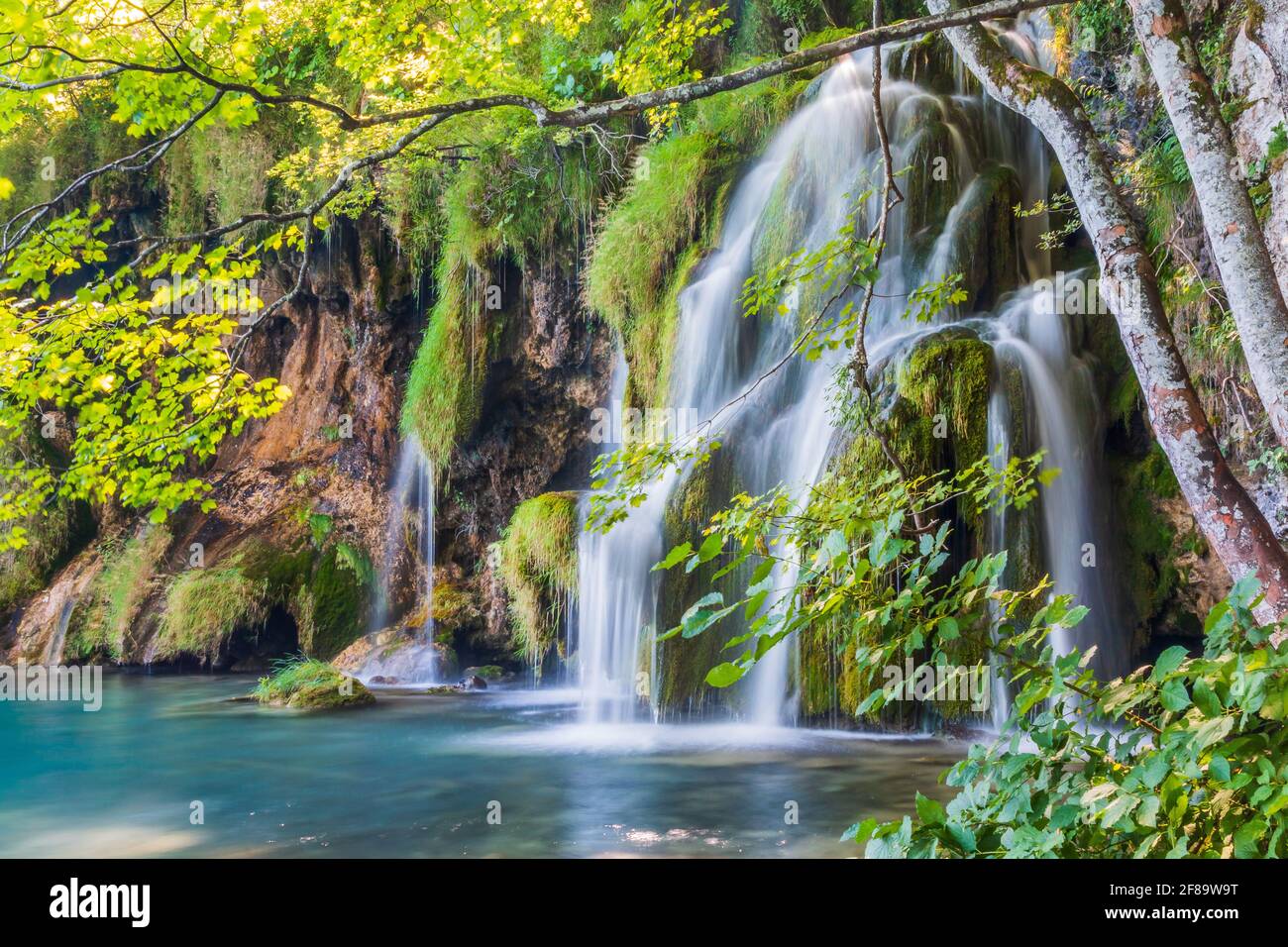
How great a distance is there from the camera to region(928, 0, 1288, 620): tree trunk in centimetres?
285

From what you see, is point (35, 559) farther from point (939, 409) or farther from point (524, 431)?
point (939, 409)

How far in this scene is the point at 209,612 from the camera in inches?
574

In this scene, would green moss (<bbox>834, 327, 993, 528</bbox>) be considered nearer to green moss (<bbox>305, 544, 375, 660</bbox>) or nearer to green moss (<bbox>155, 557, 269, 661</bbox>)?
green moss (<bbox>305, 544, 375, 660</bbox>)

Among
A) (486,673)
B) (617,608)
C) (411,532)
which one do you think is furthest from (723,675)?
(411,532)

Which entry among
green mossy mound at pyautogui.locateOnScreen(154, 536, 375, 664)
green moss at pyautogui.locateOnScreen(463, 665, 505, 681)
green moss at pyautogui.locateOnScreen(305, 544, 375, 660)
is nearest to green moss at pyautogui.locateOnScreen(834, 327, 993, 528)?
green moss at pyautogui.locateOnScreen(463, 665, 505, 681)

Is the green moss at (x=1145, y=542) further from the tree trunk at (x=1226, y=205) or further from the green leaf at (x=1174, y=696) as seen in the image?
the green leaf at (x=1174, y=696)

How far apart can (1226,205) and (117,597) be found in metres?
16.5

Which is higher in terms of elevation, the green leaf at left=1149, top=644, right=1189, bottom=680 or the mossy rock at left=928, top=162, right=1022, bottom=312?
the mossy rock at left=928, top=162, right=1022, bottom=312

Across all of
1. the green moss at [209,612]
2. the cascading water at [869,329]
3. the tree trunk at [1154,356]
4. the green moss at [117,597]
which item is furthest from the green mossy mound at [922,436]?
the green moss at [117,597]

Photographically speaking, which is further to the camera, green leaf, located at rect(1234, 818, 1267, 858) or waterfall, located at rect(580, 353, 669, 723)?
waterfall, located at rect(580, 353, 669, 723)

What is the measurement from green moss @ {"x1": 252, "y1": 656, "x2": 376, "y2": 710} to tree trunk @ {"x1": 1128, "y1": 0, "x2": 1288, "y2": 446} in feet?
32.5

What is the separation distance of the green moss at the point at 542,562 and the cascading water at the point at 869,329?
0.90 feet

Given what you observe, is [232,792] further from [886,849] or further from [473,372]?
[473,372]

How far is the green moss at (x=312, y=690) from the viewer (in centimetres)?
1082
